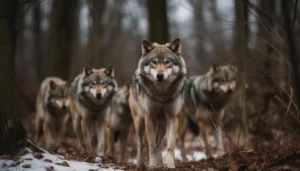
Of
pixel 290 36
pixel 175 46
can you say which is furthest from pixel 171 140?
pixel 290 36

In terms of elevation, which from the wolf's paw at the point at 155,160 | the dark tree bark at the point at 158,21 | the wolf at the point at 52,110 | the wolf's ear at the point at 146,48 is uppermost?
the dark tree bark at the point at 158,21

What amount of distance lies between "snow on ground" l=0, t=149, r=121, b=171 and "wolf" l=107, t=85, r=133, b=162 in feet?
13.4

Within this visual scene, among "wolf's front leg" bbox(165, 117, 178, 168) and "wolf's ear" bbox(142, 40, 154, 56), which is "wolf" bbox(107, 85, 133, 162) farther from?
"wolf's front leg" bbox(165, 117, 178, 168)

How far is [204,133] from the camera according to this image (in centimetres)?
873

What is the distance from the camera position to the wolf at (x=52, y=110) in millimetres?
9703

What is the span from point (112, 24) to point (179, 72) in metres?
15.6

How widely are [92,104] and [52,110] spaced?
1.85 metres

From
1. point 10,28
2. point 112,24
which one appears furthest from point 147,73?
point 112,24

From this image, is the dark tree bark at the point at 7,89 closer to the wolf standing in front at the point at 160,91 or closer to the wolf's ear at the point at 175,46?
the wolf standing in front at the point at 160,91

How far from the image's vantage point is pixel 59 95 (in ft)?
31.8

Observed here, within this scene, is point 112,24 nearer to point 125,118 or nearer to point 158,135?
point 125,118

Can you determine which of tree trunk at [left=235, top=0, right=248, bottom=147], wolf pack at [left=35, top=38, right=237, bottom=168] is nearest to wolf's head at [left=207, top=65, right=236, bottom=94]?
wolf pack at [left=35, top=38, right=237, bottom=168]

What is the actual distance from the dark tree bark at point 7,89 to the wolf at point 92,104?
10.8 feet

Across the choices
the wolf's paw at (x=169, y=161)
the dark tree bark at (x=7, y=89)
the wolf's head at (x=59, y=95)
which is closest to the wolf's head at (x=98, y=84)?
the wolf's head at (x=59, y=95)
